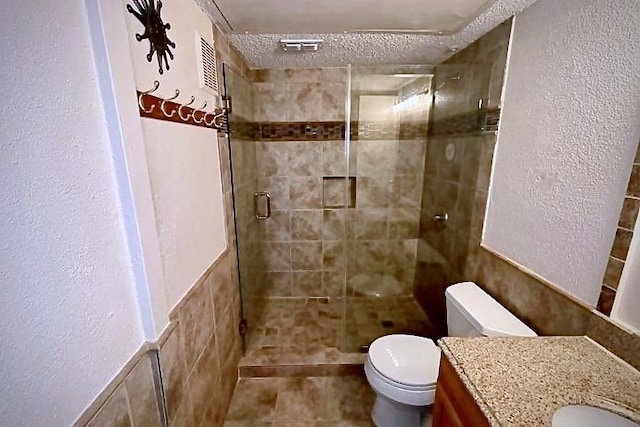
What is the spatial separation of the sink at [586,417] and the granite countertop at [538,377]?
2cm

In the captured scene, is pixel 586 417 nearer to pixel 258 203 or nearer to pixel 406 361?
pixel 406 361

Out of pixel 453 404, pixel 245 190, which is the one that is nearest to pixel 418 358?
pixel 453 404

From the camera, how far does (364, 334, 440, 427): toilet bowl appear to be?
4.39ft

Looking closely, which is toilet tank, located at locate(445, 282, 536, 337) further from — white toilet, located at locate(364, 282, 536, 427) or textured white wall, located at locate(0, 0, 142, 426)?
textured white wall, located at locate(0, 0, 142, 426)

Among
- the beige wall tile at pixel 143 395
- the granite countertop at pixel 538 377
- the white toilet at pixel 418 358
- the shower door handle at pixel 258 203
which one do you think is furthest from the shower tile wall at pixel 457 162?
the beige wall tile at pixel 143 395

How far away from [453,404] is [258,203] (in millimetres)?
2042

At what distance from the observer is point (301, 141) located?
2.49 metres

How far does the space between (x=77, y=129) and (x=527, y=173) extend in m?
1.68

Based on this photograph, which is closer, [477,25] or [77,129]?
[77,129]

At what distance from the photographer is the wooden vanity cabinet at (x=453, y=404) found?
777mm

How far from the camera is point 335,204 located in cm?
264

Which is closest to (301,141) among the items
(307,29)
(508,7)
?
(307,29)

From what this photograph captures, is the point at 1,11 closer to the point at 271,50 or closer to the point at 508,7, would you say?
the point at 271,50

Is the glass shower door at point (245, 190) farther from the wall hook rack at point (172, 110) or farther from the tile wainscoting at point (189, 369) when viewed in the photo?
the wall hook rack at point (172, 110)
